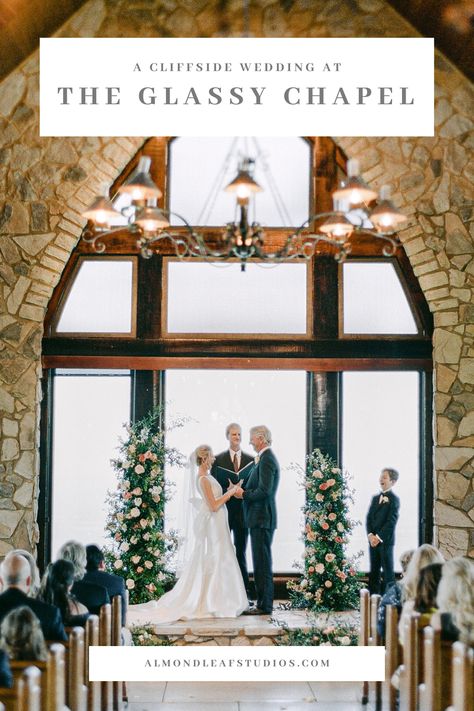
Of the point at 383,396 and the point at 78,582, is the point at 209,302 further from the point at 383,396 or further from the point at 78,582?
the point at 78,582

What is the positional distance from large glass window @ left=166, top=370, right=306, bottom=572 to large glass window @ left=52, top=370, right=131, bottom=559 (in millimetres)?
533

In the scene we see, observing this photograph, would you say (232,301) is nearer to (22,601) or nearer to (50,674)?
(22,601)

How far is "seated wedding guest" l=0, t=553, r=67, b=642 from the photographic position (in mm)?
3992

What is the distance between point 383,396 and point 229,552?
2.08 m

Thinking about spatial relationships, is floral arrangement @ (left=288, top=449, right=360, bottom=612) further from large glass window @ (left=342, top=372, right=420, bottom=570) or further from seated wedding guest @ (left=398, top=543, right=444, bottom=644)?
seated wedding guest @ (left=398, top=543, right=444, bottom=644)

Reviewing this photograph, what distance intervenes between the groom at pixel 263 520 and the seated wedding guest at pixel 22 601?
2892mm

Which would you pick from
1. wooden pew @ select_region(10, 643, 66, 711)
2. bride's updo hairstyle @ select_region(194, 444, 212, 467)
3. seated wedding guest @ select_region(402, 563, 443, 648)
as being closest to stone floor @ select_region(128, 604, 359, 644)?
bride's updo hairstyle @ select_region(194, 444, 212, 467)

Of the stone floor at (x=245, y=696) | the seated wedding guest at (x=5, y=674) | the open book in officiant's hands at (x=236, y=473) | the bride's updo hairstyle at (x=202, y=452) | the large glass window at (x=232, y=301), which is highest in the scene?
the large glass window at (x=232, y=301)

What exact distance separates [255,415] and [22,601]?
3660mm

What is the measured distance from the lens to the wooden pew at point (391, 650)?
4547mm

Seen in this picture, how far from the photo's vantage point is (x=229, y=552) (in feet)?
22.4

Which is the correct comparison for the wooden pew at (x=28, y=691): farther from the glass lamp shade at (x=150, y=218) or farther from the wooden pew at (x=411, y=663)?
the glass lamp shade at (x=150, y=218)

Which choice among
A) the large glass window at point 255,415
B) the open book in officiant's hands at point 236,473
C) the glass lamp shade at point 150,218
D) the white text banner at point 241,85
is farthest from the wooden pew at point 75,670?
the white text banner at point 241,85

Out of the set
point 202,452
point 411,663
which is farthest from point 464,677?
point 202,452
